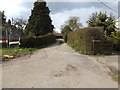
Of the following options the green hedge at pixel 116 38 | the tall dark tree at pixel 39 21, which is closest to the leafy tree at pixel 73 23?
the tall dark tree at pixel 39 21

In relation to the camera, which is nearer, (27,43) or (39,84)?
(39,84)

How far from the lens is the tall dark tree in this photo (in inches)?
1180

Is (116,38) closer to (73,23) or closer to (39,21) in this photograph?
(39,21)

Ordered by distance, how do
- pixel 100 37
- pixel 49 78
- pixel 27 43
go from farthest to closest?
pixel 27 43 → pixel 100 37 → pixel 49 78

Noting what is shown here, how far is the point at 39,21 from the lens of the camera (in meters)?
29.8

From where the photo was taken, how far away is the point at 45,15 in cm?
3103

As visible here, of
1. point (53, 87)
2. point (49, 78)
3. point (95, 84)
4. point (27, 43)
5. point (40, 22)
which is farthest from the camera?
point (40, 22)

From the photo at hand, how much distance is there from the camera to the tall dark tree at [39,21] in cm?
2998

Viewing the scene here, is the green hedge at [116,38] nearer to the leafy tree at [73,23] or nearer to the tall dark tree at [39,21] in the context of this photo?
the tall dark tree at [39,21]

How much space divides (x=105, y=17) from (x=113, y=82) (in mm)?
16638

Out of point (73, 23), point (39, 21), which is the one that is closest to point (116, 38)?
point (39, 21)

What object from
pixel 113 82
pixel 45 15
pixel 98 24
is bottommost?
pixel 113 82

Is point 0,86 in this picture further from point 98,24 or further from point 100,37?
point 98,24

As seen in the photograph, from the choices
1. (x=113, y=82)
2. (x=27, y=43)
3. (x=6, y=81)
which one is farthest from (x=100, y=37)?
(x=27, y=43)
